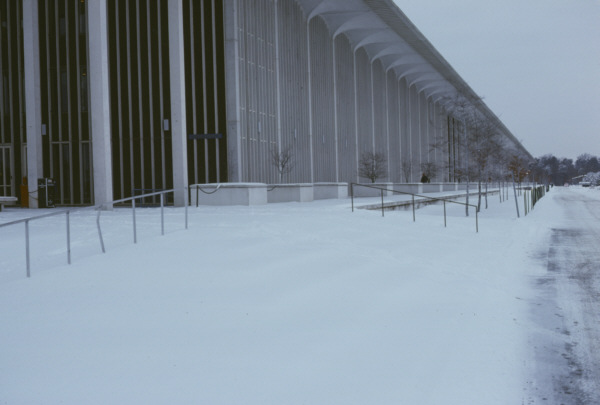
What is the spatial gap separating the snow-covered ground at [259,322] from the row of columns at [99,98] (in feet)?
35.7

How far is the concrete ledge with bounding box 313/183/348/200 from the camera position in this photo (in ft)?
108

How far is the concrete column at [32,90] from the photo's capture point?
2823 centimetres

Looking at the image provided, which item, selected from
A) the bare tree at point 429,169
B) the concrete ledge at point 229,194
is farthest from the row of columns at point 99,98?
the bare tree at point 429,169

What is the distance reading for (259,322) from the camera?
7.21 m

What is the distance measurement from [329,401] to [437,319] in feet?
9.58

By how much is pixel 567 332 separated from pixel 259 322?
3597 mm

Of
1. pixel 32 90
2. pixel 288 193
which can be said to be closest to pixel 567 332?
pixel 288 193

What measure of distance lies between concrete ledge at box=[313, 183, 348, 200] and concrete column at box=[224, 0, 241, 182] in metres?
5.29

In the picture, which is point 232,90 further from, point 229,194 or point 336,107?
point 336,107

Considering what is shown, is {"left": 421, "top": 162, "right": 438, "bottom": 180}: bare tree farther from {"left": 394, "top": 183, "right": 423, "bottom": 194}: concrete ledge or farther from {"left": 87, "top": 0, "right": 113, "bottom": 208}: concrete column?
{"left": 87, "top": 0, "right": 113, "bottom": 208}: concrete column

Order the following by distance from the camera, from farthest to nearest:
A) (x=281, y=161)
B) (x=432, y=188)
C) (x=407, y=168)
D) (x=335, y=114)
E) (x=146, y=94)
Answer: (x=407, y=168) < (x=432, y=188) < (x=335, y=114) < (x=281, y=161) < (x=146, y=94)

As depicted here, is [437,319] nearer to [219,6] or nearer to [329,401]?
[329,401]

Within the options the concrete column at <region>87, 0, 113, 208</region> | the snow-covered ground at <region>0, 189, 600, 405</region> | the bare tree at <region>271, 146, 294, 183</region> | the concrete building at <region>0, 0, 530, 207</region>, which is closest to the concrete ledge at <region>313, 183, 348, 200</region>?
the bare tree at <region>271, 146, 294, 183</region>

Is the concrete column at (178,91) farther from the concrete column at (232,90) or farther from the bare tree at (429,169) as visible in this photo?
the bare tree at (429,169)
